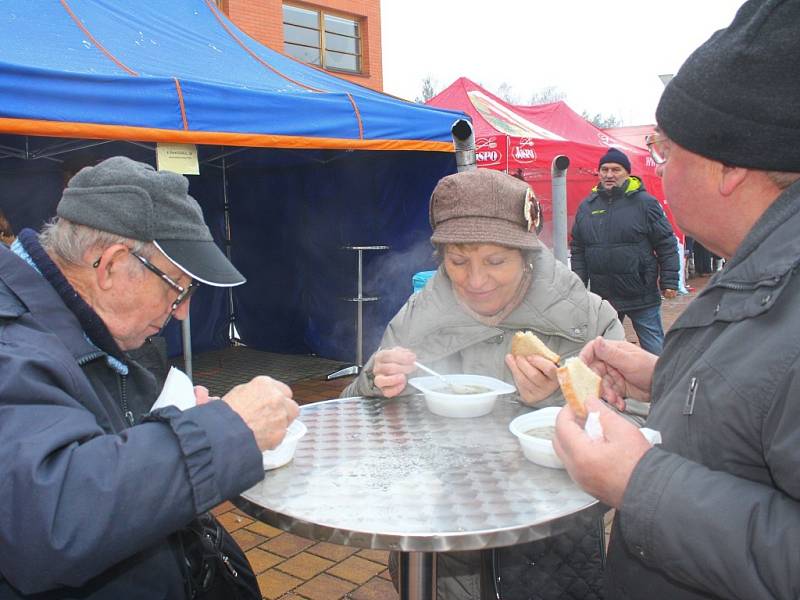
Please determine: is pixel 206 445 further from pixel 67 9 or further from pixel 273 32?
pixel 273 32

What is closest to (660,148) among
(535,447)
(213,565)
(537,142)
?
(535,447)

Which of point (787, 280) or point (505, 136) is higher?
point (505, 136)

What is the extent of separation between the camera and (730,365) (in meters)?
1.04

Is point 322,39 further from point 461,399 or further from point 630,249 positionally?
point 461,399

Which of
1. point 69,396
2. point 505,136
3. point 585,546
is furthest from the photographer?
point 505,136

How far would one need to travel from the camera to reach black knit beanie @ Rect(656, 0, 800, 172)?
102cm

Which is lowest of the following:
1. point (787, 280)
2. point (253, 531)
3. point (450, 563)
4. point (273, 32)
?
point (253, 531)

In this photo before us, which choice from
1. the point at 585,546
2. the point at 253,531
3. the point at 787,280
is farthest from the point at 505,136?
the point at 787,280

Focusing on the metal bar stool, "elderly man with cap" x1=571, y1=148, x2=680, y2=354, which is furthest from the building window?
"elderly man with cap" x1=571, y1=148, x2=680, y2=354

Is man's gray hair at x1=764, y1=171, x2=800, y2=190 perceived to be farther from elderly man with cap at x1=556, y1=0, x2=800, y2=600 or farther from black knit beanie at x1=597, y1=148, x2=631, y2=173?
black knit beanie at x1=597, y1=148, x2=631, y2=173

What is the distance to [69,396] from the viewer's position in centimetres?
121

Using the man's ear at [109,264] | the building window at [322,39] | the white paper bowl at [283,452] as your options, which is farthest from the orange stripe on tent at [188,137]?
the building window at [322,39]

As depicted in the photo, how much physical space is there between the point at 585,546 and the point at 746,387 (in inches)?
44.4

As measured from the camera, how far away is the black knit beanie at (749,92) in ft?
3.35
